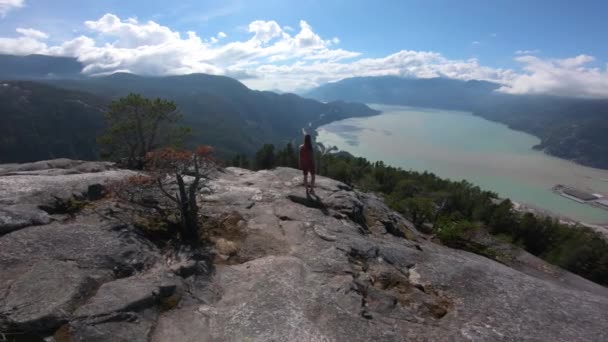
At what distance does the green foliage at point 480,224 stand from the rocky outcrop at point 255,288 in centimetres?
703

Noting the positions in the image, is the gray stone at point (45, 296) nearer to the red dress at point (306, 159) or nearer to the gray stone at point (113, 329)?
the gray stone at point (113, 329)

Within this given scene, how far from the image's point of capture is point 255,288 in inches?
366

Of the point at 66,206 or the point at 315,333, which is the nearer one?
the point at 315,333

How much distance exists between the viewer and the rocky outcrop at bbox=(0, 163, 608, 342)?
24.8ft

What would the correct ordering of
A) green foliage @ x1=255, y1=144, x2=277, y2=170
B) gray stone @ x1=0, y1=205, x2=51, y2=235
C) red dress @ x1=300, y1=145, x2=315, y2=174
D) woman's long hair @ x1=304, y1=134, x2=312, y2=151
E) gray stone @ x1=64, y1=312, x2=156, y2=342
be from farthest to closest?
green foliage @ x1=255, y1=144, x2=277, y2=170 < red dress @ x1=300, y1=145, x2=315, y2=174 < woman's long hair @ x1=304, y1=134, x2=312, y2=151 < gray stone @ x1=0, y1=205, x2=51, y2=235 < gray stone @ x1=64, y1=312, x2=156, y2=342

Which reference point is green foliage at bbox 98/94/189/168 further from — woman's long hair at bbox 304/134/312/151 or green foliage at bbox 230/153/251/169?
green foliage at bbox 230/153/251/169

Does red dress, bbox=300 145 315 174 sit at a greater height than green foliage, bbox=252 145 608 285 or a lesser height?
greater

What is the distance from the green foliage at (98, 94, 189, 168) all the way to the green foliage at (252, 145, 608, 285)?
22.2 m

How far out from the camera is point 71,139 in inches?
7436

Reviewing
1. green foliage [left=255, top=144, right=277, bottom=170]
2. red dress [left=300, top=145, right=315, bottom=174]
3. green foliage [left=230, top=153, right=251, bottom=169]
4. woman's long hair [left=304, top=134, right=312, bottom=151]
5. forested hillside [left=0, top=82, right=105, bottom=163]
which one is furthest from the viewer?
forested hillside [left=0, top=82, right=105, bottom=163]

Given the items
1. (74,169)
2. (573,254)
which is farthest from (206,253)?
(573,254)

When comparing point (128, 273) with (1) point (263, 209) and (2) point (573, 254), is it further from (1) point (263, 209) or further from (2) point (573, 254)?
(2) point (573, 254)

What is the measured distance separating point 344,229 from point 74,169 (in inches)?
649

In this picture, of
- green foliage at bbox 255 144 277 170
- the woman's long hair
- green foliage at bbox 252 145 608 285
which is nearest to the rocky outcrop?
the woman's long hair
